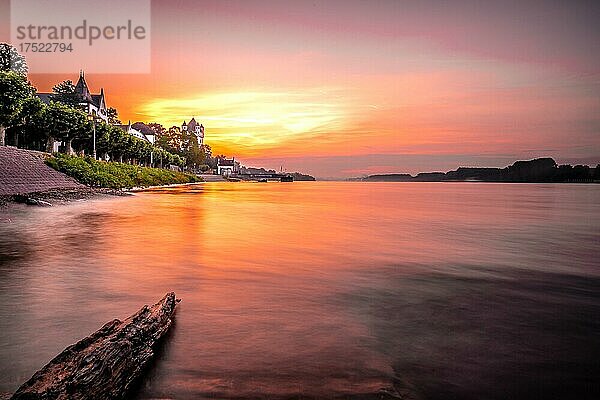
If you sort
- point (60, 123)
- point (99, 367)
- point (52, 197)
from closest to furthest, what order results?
point (99, 367) → point (52, 197) → point (60, 123)

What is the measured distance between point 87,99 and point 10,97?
266 feet

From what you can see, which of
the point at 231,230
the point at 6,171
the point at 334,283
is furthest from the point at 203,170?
the point at 334,283

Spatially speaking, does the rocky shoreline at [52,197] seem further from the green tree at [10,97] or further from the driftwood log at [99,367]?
the driftwood log at [99,367]

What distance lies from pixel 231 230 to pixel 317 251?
7265 millimetres

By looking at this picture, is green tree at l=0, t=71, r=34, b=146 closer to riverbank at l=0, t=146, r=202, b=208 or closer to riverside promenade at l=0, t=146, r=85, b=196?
riverbank at l=0, t=146, r=202, b=208

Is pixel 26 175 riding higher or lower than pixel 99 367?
higher

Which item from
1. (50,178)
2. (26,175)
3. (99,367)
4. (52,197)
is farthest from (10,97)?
(99,367)

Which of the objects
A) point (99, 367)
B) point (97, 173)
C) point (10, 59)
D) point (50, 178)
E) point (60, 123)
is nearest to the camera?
point (99, 367)

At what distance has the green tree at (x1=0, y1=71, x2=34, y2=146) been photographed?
41.0 metres

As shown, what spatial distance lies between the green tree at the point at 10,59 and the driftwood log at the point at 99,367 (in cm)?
8026

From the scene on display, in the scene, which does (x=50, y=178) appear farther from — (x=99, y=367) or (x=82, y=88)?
(x=82, y=88)

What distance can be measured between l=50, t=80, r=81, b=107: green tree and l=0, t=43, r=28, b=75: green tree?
22.1 metres

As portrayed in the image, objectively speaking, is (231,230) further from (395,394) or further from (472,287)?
(395,394)

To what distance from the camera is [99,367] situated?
13.5 feet
